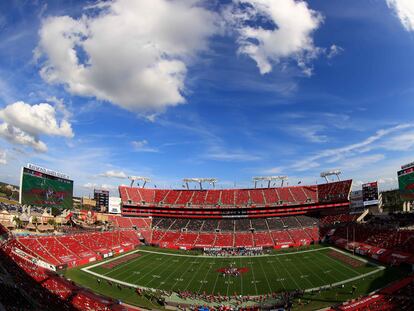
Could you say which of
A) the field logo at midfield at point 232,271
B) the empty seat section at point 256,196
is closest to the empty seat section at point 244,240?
the empty seat section at point 256,196

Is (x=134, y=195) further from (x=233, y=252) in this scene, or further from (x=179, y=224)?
(x=233, y=252)

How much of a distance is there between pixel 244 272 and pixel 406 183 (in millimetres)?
35003

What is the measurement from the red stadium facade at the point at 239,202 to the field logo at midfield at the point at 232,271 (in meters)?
36.2

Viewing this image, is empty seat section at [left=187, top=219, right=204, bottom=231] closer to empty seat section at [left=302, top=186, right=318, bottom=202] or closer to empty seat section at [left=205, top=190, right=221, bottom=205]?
empty seat section at [left=205, top=190, right=221, bottom=205]

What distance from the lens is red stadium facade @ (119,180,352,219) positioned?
85125 mm

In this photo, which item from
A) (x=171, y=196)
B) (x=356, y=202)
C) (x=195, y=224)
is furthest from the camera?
(x=171, y=196)

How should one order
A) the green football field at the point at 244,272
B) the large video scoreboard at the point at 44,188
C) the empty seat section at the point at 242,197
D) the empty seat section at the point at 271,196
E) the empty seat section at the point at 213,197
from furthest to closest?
the empty seat section at the point at 213,197 → the empty seat section at the point at 242,197 → the empty seat section at the point at 271,196 → the large video scoreboard at the point at 44,188 → the green football field at the point at 244,272

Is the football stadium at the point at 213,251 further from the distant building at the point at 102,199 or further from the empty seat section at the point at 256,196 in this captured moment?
the distant building at the point at 102,199

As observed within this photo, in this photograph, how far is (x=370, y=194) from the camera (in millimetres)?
77062

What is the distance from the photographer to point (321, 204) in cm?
8494

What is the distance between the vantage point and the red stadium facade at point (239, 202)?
279ft

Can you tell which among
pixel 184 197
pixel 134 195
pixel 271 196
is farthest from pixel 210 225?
pixel 134 195

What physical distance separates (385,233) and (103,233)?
58.3m

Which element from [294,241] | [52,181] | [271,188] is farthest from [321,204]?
[52,181]
